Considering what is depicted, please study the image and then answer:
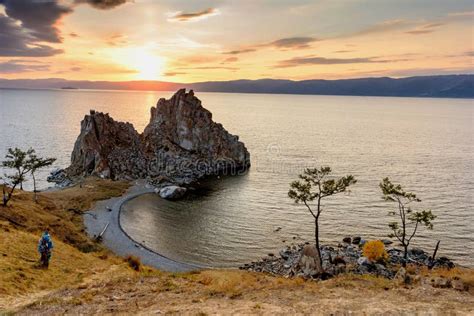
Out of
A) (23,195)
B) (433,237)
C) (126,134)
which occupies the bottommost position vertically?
(433,237)

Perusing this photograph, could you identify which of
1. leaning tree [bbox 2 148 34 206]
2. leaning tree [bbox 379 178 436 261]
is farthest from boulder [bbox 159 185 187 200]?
leaning tree [bbox 379 178 436 261]

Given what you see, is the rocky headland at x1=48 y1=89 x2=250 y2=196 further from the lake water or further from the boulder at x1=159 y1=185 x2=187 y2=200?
the lake water

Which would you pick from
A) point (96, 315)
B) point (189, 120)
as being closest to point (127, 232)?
point (96, 315)

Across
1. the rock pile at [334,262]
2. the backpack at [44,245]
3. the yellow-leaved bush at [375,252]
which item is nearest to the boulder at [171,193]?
the rock pile at [334,262]

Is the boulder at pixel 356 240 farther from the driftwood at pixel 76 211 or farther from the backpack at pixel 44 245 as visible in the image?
the driftwood at pixel 76 211

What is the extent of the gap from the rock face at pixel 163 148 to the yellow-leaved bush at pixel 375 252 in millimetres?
57429

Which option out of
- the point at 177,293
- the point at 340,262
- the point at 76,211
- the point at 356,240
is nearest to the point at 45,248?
the point at 177,293

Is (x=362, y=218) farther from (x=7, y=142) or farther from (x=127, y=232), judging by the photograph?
(x=7, y=142)

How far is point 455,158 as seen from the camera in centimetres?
13475

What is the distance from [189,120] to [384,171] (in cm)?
6386

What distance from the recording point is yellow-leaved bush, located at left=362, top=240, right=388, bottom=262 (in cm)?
5244

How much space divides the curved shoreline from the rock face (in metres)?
22.7

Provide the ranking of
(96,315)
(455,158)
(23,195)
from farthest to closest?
(455,158) < (23,195) < (96,315)

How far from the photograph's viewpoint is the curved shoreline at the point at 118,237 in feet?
167
